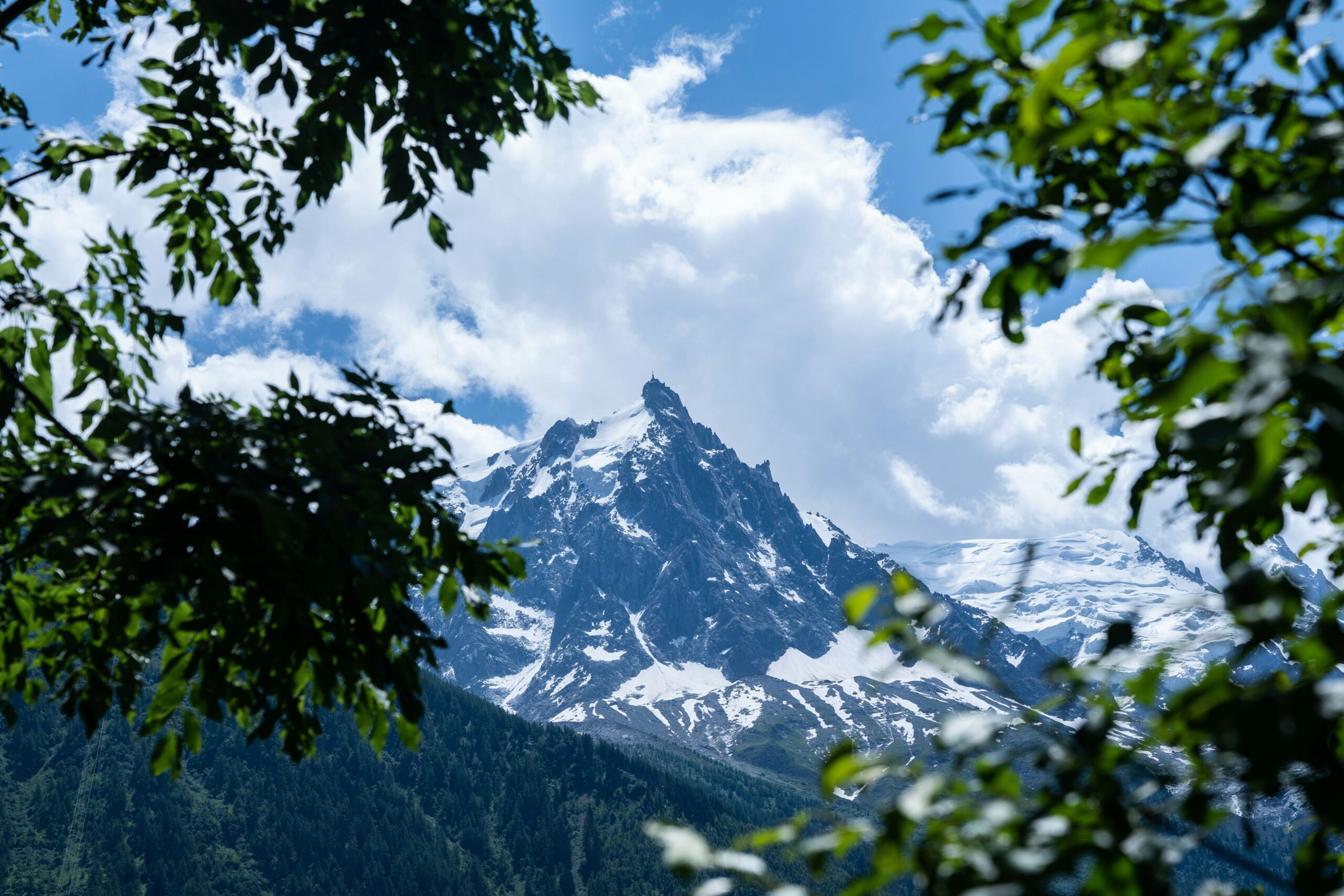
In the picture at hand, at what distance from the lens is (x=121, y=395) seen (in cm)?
664

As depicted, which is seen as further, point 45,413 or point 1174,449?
point 45,413

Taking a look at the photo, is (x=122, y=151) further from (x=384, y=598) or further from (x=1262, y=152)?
(x=1262, y=152)

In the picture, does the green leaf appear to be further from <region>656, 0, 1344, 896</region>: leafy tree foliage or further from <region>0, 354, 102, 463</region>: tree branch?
<region>656, 0, 1344, 896</region>: leafy tree foliage

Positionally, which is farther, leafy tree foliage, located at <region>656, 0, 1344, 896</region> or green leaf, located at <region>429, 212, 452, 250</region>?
green leaf, located at <region>429, 212, 452, 250</region>

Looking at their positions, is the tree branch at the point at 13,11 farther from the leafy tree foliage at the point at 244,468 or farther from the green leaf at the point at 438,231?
the green leaf at the point at 438,231

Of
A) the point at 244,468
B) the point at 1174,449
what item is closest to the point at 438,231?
the point at 244,468

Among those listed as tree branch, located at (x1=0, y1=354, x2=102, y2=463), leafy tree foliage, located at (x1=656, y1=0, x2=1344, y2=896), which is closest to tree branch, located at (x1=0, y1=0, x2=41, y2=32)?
tree branch, located at (x1=0, y1=354, x2=102, y2=463)

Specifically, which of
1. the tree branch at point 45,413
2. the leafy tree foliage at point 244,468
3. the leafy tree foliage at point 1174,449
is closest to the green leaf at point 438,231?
the leafy tree foliage at point 244,468

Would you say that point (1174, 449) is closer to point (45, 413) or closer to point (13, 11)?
point (45, 413)

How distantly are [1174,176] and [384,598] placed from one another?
408 cm

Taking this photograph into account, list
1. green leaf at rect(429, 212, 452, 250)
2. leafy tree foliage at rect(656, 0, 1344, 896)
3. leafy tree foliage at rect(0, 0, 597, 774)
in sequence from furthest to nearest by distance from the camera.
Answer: green leaf at rect(429, 212, 452, 250), leafy tree foliage at rect(0, 0, 597, 774), leafy tree foliage at rect(656, 0, 1344, 896)

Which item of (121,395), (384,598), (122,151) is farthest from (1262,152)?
(122,151)

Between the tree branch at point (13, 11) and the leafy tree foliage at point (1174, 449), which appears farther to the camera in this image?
the tree branch at point (13, 11)

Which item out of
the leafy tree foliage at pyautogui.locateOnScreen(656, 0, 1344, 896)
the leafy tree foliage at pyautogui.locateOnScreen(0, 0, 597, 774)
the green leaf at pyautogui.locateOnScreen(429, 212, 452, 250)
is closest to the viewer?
the leafy tree foliage at pyautogui.locateOnScreen(656, 0, 1344, 896)
